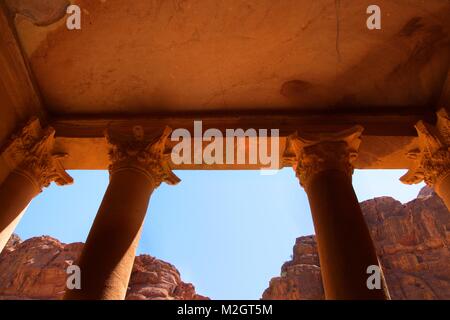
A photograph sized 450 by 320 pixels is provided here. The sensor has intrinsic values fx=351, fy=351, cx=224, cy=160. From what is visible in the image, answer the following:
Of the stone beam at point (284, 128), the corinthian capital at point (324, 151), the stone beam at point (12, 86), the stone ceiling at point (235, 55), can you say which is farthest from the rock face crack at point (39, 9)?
the corinthian capital at point (324, 151)

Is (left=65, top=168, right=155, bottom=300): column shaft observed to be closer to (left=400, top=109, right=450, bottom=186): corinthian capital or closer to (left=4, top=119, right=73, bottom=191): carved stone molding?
(left=4, top=119, right=73, bottom=191): carved stone molding

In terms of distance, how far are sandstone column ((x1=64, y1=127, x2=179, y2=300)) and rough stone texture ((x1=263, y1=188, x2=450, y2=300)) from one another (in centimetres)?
5948

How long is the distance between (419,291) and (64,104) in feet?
205

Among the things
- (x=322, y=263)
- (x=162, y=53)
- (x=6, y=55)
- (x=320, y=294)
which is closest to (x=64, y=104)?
(x=6, y=55)

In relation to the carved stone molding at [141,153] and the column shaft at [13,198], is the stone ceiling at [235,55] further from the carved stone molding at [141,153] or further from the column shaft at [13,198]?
the column shaft at [13,198]

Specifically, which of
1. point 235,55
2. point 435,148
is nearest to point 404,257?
point 435,148

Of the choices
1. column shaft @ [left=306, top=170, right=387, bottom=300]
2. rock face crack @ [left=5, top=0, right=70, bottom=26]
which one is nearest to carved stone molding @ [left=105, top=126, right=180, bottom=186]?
rock face crack @ [left=5, top=0, right=70, bottom=26]

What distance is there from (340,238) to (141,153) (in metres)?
5.85

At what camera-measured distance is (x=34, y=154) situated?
10.4 m
